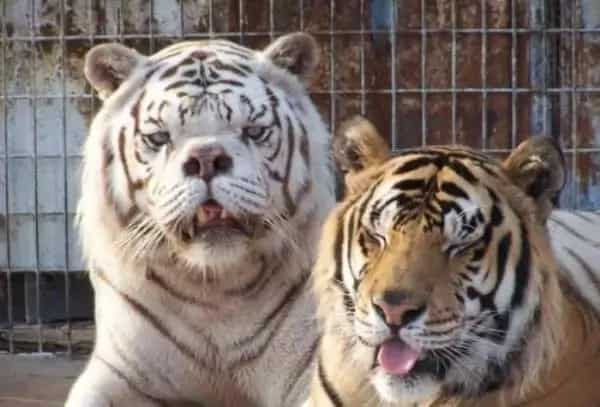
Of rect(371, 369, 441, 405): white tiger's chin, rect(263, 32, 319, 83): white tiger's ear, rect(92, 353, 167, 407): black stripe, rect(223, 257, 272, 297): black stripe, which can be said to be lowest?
rect(92, 353, 167, 407): black stripe

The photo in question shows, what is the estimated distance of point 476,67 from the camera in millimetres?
5184

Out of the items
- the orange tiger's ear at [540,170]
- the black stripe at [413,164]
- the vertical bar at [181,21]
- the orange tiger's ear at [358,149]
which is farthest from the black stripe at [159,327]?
the vertical bar at [181,21]

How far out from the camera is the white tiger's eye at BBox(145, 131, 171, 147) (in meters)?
3.38

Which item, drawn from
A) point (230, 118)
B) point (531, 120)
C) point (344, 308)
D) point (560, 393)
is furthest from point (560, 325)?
point (531, 120)

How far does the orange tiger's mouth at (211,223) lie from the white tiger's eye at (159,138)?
7.3 inches

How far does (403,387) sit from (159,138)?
1.05 meters

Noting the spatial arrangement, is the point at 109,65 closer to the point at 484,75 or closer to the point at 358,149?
the point at 358,149

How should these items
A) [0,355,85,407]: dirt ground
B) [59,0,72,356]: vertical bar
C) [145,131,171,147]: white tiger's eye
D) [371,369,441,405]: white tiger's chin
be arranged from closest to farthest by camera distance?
[371,369,441,405]: white tiger's chin → [145,131,171,147]: white tiger's eye → [0,355,85,407]: dirt ground → [59,0,72,356]: vertical bar

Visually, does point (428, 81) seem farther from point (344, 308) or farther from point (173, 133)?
point (344, 308)

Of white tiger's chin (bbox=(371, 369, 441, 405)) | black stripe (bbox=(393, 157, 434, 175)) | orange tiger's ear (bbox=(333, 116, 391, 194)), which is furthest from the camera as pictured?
orange tiger's ear (bbox=(333, 116, 391, 194))

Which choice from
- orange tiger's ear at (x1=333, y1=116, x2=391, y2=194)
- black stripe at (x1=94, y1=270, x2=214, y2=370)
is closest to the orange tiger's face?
orange tiger's ear at (x1=333, y1=116, x2=391, y2=194)

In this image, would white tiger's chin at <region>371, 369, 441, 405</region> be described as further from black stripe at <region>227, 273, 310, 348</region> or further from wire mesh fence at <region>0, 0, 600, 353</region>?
wire mesh fence at <region>0, 0, 600, 353</region>

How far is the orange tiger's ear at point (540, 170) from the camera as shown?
8.59 feet

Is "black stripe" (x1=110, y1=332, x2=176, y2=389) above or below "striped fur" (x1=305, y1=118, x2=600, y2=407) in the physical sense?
below
